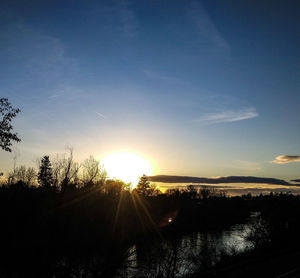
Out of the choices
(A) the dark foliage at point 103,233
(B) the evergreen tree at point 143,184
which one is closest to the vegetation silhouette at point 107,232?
(A) the dark foliage at point 103,233

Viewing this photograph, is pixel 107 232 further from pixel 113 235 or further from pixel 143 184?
pixel 143 184

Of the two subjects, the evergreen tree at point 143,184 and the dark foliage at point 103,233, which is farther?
the evergreen tree at point 143,184

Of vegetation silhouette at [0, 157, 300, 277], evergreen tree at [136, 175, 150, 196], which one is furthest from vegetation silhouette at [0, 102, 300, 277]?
evergreen tree at [136, 175, 150, 196]

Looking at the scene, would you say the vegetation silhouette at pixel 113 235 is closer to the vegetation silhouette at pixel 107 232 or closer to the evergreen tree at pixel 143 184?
the vegetation silhouette at pixel 107 232

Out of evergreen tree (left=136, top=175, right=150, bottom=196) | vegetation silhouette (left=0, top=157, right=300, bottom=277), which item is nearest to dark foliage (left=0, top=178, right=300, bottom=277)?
vegetation silhouette (left=0, top=157, right=300, bottom=277)

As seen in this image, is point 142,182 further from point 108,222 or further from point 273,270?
point 273,270

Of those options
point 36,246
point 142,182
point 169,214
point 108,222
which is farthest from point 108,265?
point 142,182

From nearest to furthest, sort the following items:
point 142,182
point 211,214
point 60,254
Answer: point 60,254 → point 211,214 → point 142,182

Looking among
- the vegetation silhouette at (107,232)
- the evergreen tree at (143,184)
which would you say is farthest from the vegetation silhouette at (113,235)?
the evergreen tree at (143,184)

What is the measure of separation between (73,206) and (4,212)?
493 inches

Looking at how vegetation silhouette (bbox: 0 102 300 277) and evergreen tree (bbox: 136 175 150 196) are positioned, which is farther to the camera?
evergreen tree (bbox: 136 175 150 196)

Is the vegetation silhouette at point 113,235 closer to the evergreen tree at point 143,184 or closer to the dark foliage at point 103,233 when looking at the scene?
the dark foliage at point 103,233

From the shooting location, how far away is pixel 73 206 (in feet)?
103

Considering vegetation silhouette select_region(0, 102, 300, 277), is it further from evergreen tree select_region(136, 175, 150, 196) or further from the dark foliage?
evergreen tree select_region(136, 175, 150, 196)
